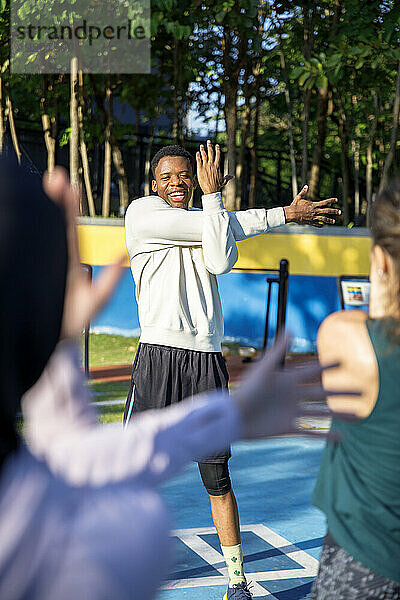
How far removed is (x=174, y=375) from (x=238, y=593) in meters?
1.07

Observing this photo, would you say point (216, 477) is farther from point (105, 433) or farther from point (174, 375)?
point (105, 433)

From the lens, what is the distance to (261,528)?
4617mm

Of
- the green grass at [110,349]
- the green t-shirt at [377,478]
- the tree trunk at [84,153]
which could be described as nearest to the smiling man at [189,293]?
the green t-shirt at [377,478]

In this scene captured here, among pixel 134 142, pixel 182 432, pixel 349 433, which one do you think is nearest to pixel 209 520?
pixel 349 433

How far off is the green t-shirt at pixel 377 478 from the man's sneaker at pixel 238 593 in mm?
1881

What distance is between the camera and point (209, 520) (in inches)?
185

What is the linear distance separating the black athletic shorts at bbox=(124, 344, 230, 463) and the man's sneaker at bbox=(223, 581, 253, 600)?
3.02 ft

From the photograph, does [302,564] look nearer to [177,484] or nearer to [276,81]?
[177,484]

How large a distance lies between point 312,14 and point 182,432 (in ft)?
43.4

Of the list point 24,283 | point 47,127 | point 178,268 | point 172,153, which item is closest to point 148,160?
point 47,127

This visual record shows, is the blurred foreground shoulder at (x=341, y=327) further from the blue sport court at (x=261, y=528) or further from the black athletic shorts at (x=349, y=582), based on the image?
the blue sport court at (x=261, y=528)

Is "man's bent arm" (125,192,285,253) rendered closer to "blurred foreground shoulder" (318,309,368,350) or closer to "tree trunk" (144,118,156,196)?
"blurred foreground shoulder" (318,309,368,350)

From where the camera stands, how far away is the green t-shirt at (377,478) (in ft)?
5.49

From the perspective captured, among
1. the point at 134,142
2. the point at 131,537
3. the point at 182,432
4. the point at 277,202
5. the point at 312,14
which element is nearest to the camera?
the point at 131,537
